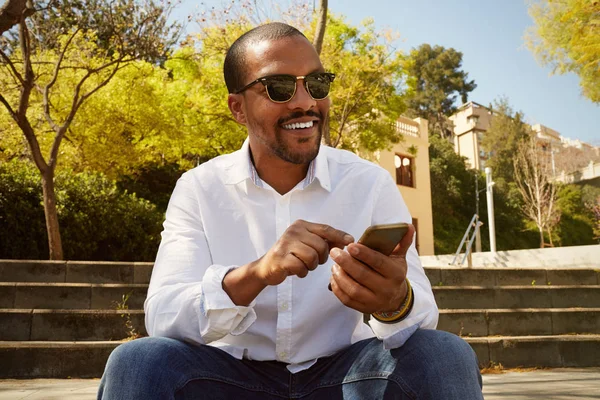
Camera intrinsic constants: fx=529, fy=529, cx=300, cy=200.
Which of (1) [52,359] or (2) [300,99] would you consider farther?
(1) [52,359]

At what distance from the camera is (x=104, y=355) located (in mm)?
5094

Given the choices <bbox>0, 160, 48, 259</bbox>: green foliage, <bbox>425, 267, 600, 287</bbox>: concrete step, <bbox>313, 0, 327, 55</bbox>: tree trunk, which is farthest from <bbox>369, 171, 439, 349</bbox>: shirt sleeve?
<bbox>0, 160, 48, 259</bbox>: green foliage

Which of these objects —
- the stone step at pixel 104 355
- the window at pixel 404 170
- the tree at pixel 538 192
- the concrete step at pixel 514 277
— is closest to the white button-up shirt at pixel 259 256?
the stone step at pixel 104 355

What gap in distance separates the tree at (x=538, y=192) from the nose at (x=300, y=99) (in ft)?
95.3

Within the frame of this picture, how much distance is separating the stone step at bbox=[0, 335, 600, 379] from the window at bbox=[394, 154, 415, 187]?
19.2 metres

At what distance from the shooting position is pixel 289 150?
6.32 feet

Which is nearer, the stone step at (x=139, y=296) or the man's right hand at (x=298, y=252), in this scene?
the man's right hand at (x=298, y=252)

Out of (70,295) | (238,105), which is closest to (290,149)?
(238,105)

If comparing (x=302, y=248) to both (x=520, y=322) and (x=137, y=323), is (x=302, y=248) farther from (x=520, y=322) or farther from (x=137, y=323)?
(x=520, y=322)

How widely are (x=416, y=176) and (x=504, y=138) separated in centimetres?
1792

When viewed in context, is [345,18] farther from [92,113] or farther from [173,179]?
[173,179]

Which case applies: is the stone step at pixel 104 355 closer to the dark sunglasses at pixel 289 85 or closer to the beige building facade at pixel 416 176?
the dark sunglasses at pixel 289 85

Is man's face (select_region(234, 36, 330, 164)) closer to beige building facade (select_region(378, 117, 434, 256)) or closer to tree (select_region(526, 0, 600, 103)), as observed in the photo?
tree (select_region(526, 0, 600, 103))

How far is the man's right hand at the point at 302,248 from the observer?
1.29 m
